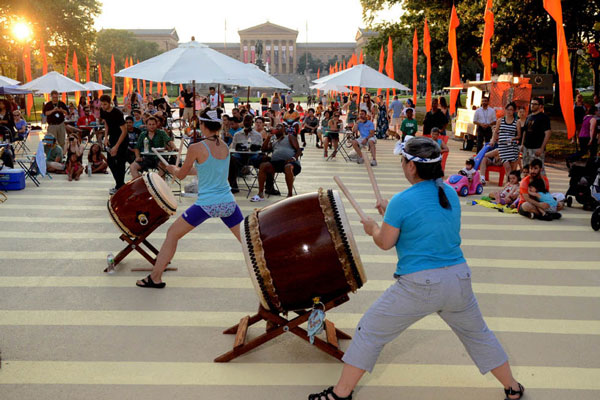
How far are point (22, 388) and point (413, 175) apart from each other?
9.71 ft

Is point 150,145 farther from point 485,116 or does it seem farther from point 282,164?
point 485,116

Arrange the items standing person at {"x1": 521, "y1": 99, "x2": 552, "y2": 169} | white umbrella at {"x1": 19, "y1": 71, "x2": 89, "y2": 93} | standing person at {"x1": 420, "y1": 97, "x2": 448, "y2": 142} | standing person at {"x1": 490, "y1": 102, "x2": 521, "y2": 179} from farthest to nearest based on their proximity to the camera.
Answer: white umbrella at {"x1": 19, "y1": 71, "x2": 89, "y2": 93} → standing person at {"x1": 420, "y1": 97, "x2": 448, "y2": 142} → standing person at {"x1": 490, "y1": 102, "x2": 521, "y2": 179} → standing person at {"x1": 521, "y1": 99, "x2": 552, "y2": 169}

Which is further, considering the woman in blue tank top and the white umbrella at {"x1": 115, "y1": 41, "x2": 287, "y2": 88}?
the white umbrella at {"x1": 115, "y1": 41, "x2": 287, "y2": 88}

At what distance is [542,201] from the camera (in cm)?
940

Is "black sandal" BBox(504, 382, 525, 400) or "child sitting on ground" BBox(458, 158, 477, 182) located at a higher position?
"child sitting on ground" BBox(458, 158, 477, 182)

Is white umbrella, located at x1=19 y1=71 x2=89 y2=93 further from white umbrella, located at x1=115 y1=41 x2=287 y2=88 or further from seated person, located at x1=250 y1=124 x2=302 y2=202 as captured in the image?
seated person, located at x1=250 y1=124 x2=302 y2=202

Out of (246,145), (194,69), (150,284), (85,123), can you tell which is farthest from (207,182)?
(85,123)

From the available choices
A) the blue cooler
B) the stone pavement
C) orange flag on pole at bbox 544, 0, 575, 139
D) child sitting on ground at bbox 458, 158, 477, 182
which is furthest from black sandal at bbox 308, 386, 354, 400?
orange flag on pole at bbox 544, 0, 575, 139

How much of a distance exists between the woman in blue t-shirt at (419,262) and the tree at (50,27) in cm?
3789

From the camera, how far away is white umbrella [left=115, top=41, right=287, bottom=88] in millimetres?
9094

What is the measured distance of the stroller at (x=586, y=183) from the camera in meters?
10.1

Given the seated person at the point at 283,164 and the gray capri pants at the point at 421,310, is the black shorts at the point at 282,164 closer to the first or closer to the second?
the seated person at the point at 283,164

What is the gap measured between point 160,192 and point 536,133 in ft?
25.7

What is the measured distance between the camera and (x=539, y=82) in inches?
1133
